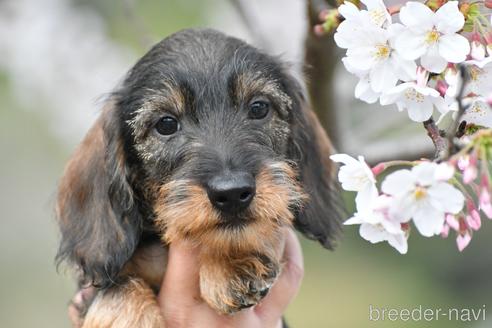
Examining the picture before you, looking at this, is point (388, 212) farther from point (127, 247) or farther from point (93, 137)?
point (93, 137)

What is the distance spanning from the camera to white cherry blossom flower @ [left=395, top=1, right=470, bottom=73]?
1.65m

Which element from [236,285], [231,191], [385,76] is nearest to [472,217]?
[385,76]

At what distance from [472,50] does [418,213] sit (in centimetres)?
40

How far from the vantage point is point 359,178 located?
1.70 meters

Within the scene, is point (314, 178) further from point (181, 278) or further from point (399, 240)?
point (399, 240)

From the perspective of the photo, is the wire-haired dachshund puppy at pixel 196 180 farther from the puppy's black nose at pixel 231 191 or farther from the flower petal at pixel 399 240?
the flower petal at pixel 399 240

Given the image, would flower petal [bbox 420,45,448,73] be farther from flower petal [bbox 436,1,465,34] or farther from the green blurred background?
the green blurred background

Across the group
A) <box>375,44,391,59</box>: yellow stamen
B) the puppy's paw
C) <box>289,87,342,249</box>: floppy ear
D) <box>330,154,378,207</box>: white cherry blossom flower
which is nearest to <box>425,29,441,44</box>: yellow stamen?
<box>375,44,391,59</box>: yellow stamen

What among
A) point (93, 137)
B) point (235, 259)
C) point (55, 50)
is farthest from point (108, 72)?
point (235, 259)

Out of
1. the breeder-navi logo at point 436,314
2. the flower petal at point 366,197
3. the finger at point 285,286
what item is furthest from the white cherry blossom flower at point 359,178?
the breeder-navi logo at point 436,314

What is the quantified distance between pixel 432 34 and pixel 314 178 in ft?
5.41

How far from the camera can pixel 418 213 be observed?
153 centimetres

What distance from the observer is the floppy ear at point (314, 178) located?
3.16 meters

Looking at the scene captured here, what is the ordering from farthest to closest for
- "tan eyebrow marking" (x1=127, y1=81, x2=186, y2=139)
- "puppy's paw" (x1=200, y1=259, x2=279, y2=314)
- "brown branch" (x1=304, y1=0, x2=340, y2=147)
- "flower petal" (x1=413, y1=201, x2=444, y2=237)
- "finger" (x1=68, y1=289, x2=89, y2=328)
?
"finger" (x1=68, y1=289, x2=89, y2=328)
"brown branch" (x1=304, y1=0, x2=340, y2=147)
"tan eyebrow marking" (x1=127, y1=81, x2=186, y2=139)
"puppy's paw" (x1=200, y1=259, x2=279, y2=314)
"flower petal" (x1=413, y1=201, x2=444, y2=237)
